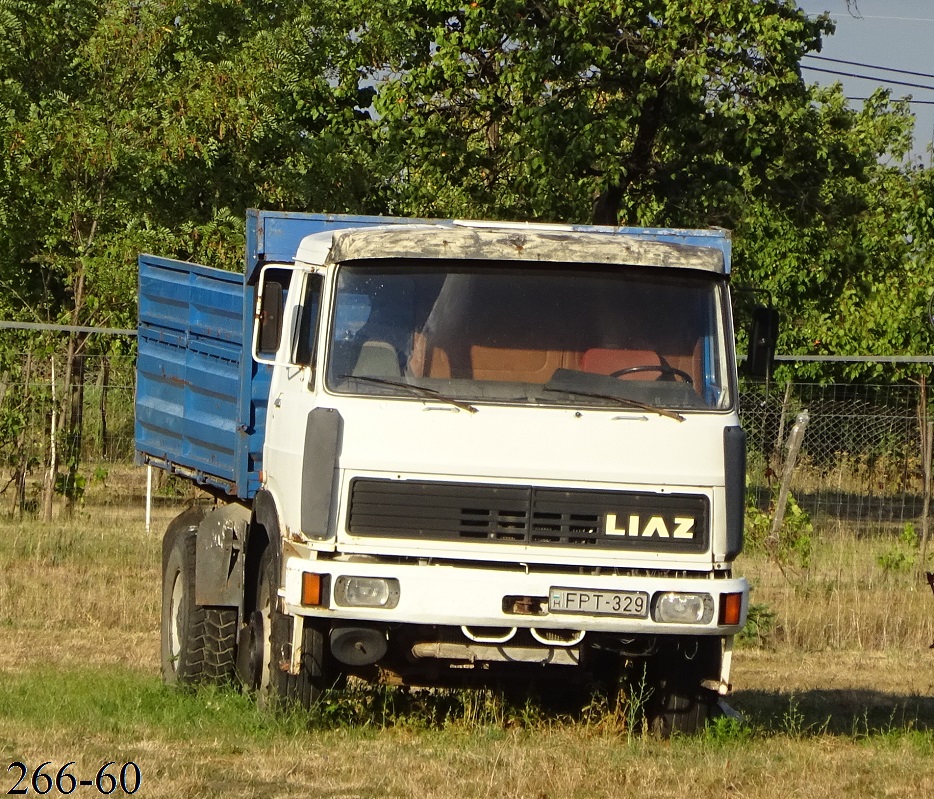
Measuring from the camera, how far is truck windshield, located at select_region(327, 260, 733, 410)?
6.86m

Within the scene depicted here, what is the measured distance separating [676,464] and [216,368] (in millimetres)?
3177

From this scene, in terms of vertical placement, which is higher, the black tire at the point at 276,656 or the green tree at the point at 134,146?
the green tree at the point at 134,146

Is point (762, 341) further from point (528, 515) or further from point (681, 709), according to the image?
point (681, 709)

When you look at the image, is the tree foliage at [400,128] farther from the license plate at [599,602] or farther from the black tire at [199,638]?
the license plate at [599,602]

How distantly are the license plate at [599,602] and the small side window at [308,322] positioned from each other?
1.51m

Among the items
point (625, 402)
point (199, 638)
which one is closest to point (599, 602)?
point (625, 402)

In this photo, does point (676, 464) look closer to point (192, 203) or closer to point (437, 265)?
point (437, 265)

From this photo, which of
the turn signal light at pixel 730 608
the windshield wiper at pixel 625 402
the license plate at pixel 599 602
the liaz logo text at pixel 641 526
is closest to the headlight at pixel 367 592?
the license plate at pixel 599 602

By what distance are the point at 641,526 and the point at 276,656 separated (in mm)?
1811

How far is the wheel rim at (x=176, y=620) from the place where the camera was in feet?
30.2

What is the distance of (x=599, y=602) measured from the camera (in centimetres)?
666

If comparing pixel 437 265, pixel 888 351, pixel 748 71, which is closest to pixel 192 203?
pixel 748 71

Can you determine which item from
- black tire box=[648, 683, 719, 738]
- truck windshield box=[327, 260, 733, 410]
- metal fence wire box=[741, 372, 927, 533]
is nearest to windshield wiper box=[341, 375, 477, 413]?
truck windshield box=[327, 260, 733, 410]

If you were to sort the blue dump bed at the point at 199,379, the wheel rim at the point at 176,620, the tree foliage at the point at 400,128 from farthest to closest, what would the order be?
the tree foliage at the point at 400,128 < the wheel rim at the point at 176,620 < the blue dump bed at the point at 199,379
